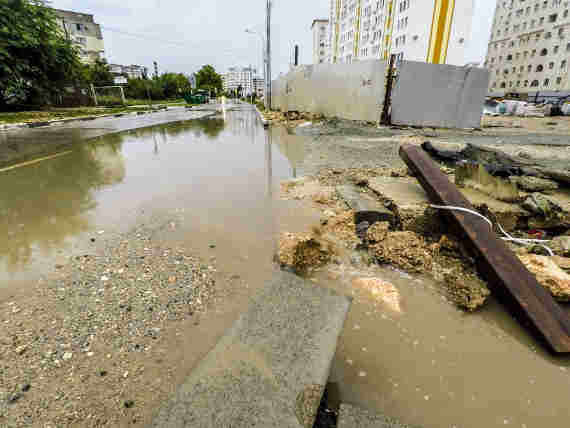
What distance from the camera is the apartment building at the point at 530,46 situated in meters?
40.5

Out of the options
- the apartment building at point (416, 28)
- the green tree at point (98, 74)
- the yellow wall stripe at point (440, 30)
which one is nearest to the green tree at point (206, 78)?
the green tree at point (98, 74)

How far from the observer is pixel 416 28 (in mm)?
31609

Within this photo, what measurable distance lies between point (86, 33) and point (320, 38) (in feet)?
188

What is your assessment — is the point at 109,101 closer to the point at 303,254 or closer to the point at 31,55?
the point at 31,55

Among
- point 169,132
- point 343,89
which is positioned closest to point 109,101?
point 169,132

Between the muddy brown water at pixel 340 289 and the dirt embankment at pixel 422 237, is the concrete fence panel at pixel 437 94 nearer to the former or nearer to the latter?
the dirt embankment at pixel 422 237

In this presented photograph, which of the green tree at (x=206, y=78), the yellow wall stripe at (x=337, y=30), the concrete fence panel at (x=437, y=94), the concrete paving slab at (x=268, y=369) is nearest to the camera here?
the concrete paving slab at (x=268, y=369)

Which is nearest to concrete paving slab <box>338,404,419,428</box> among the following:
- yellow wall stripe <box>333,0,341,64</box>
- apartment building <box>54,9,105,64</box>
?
apartment building <box>54,9,105,64</box>

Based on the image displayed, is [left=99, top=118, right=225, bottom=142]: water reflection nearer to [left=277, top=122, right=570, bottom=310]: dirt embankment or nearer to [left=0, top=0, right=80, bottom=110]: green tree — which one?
[left=277, top=122, right=570, bottom=310]: dirt embankment

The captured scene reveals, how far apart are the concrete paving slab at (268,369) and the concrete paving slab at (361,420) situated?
11 centimetres

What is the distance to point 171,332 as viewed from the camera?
1.45 metres

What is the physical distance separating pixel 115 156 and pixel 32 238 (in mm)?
3610

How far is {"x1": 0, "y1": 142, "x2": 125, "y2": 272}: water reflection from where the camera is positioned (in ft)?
7.51

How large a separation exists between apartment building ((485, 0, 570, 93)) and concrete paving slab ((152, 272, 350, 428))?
5711 cm
